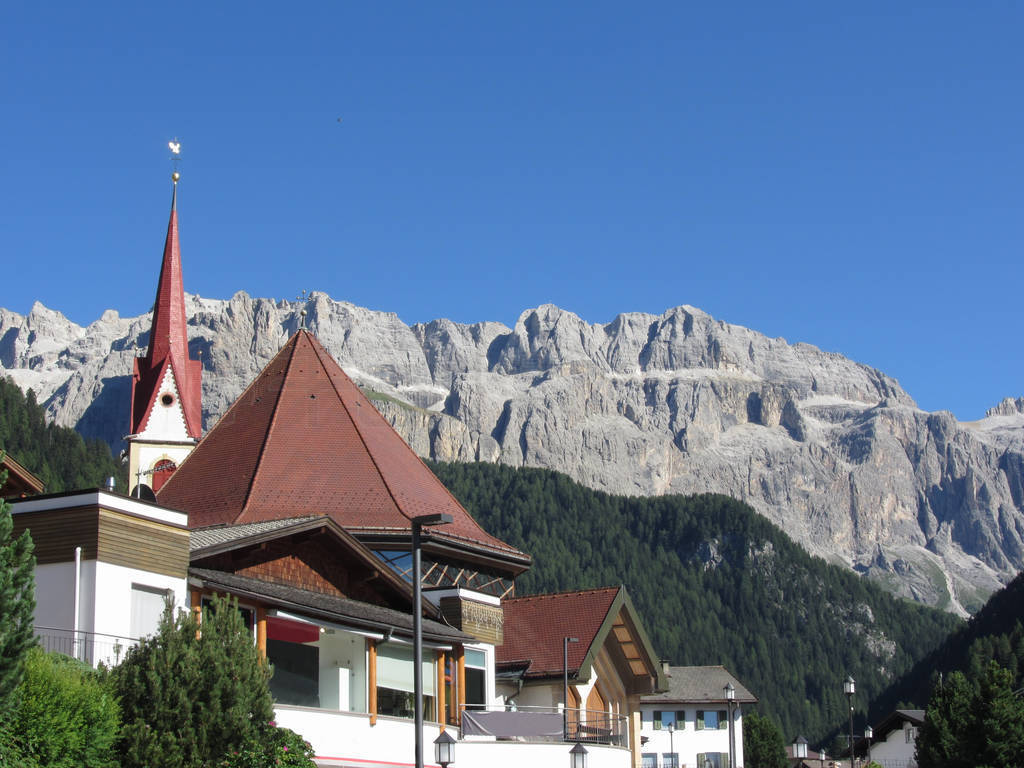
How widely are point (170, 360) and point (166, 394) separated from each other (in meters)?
1.39

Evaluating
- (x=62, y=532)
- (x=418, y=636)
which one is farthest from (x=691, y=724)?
(x=62, y=532)

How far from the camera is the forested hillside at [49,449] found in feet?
426

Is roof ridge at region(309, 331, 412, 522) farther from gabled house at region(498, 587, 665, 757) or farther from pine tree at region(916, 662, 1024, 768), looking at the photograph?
pine tree at region(916, 662, 1024, 768)

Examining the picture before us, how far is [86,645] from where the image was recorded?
22.7m

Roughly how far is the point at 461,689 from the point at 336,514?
255 inches

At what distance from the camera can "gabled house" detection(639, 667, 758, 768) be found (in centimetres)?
9131

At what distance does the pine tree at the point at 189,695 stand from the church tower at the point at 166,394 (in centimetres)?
3135

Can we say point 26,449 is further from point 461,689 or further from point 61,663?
point 61,663

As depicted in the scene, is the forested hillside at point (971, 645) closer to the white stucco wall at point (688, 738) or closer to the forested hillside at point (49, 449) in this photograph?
the white stucco wall at point (688, 738)

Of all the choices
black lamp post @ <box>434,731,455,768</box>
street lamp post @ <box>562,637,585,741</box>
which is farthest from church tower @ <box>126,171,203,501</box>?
black lamp post @ <box>434,731,455,768</box>

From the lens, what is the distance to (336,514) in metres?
38.0

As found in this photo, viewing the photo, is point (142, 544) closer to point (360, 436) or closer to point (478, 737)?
point (478, 737)

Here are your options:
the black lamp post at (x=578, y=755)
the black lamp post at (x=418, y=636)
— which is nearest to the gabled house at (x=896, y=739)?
the black lamp post at (x=578, y=755)

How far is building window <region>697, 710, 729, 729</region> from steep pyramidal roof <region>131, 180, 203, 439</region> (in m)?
50.6
